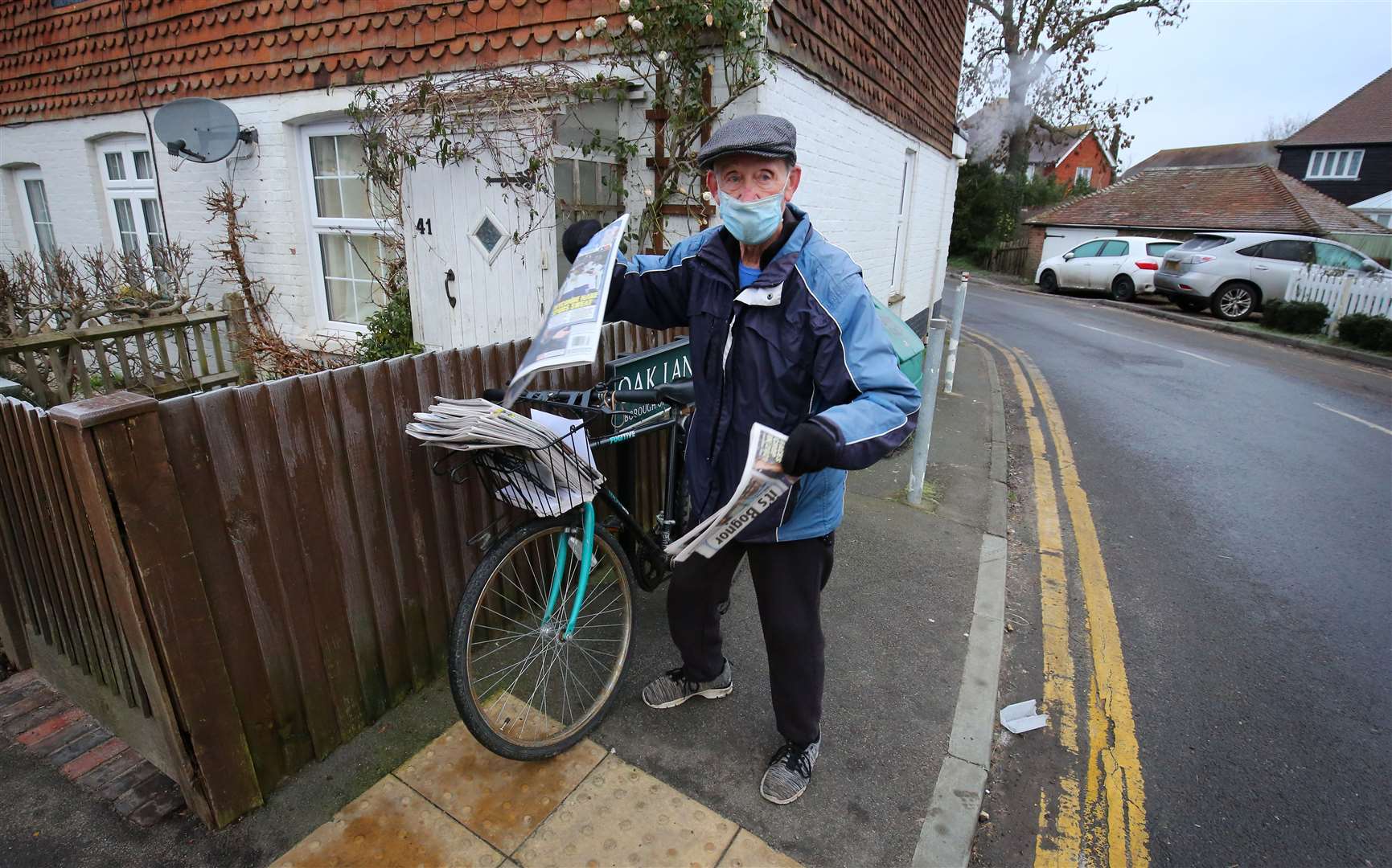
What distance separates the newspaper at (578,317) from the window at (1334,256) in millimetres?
18551

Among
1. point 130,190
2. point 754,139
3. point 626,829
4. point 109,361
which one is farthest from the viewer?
point 130,190

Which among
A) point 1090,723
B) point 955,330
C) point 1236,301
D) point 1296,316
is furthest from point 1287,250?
point 1090,723

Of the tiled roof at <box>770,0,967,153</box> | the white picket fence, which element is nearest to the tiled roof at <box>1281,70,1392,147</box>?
the white picket fence

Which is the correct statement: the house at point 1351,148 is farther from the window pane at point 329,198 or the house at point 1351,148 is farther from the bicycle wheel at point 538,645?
the bicycle wheel at point 538,645

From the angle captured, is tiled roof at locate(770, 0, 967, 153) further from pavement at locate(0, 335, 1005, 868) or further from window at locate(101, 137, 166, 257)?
window at locate(101, 137, 166, 257)

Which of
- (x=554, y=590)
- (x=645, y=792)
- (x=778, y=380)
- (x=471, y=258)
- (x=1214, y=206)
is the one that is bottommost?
(x=645, y=792)

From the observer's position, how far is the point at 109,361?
5922 millimetres

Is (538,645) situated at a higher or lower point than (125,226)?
lower

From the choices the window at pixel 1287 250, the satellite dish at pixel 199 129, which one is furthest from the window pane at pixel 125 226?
the window at pixel 1287 250

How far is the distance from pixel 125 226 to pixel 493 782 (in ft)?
29.1

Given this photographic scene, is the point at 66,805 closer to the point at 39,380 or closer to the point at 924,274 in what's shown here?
the point at 39,380

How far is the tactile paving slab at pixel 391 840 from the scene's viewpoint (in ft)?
6.89

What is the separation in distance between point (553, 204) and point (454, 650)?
316cm

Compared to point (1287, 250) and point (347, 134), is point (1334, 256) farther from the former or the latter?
point (347, 134)
